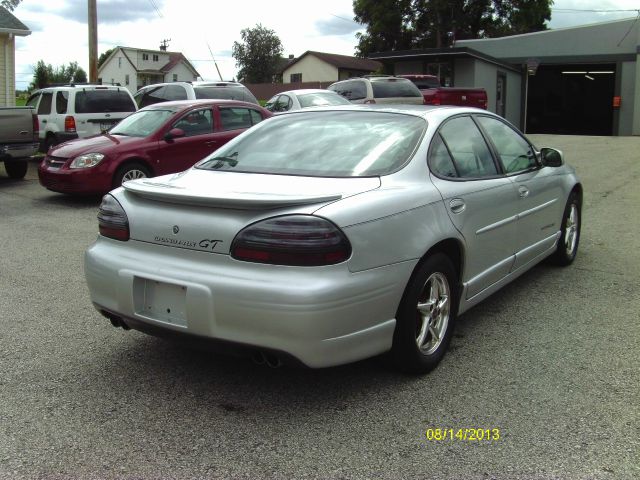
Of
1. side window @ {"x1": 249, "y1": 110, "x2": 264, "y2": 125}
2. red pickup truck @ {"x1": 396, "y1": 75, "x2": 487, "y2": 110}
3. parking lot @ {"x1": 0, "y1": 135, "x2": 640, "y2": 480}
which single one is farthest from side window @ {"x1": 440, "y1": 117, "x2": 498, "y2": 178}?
red pickup truck @ {"x1": 396, "y1": 75, "x2": 487, "y2": 110}

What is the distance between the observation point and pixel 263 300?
9.82ft

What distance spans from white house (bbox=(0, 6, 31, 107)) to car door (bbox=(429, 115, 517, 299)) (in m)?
17.8

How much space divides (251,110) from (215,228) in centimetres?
816

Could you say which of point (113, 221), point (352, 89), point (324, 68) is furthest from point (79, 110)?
point (324, 68)

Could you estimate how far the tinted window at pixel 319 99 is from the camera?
557 inches

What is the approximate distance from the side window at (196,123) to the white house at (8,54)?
1122 cm

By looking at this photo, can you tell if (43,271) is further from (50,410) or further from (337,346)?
(337,346)

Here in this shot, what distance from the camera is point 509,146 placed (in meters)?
5.02

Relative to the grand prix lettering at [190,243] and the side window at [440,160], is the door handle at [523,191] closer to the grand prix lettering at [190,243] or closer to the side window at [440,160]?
the side window at [440,160]

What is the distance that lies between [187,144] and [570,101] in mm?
25880

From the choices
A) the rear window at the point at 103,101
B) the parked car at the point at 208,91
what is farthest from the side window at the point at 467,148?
the rear window at the point at 103,101

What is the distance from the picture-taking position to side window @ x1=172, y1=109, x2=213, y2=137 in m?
10.2

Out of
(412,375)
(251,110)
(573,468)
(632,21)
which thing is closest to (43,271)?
(412,375)
